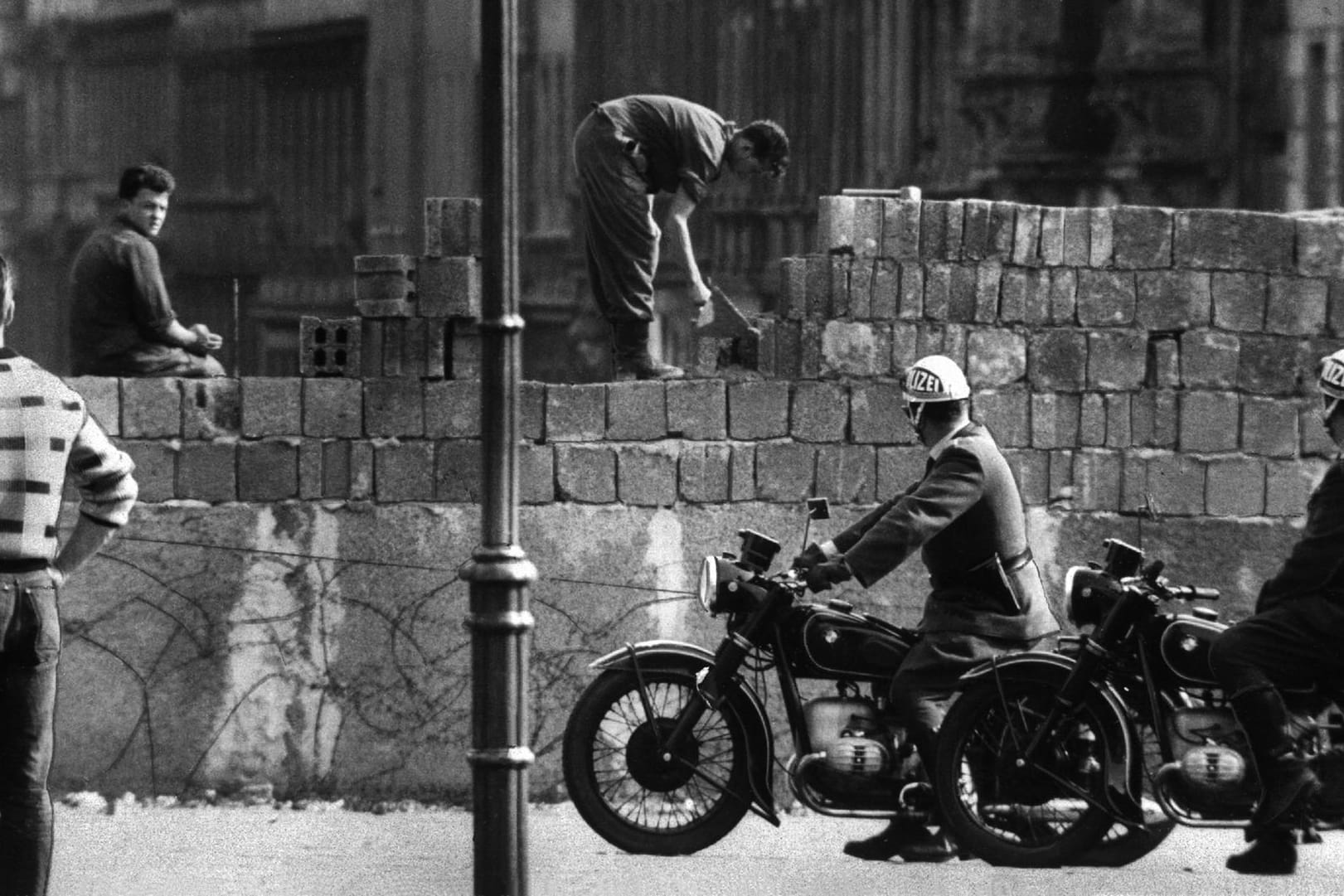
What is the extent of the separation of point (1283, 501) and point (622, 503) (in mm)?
2519

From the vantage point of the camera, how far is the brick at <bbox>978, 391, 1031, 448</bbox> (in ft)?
31.1

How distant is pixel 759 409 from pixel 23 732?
12.1ft

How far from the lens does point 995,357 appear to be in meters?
9.52

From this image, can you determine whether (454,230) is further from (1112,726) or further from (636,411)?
(1112,726)

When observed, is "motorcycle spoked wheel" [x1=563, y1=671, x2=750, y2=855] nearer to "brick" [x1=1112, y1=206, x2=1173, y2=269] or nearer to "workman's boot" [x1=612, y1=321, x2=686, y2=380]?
"workman's boot" [x1=612, y1=321, x2=686, y2=380]

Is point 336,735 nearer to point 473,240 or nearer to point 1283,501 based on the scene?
point 473,240

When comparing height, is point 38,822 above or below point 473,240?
below

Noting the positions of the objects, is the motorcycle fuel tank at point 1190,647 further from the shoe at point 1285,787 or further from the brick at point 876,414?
the brick at point 876,414

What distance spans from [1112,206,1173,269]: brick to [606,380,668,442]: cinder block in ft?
5.97

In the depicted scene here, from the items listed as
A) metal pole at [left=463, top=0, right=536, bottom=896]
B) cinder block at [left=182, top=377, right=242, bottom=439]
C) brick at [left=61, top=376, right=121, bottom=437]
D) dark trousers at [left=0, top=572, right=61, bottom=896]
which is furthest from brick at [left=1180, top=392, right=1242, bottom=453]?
dark trousers at [left=0, top=572, right=61, bottom=896]

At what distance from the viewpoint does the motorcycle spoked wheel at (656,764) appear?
320 inches

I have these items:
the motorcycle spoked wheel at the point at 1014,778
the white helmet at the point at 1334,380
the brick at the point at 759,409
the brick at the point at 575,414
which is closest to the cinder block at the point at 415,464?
the brick at the point at 575,414

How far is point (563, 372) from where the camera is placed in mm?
21609

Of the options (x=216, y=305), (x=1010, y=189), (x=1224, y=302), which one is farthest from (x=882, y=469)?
(x=216, y=305)
